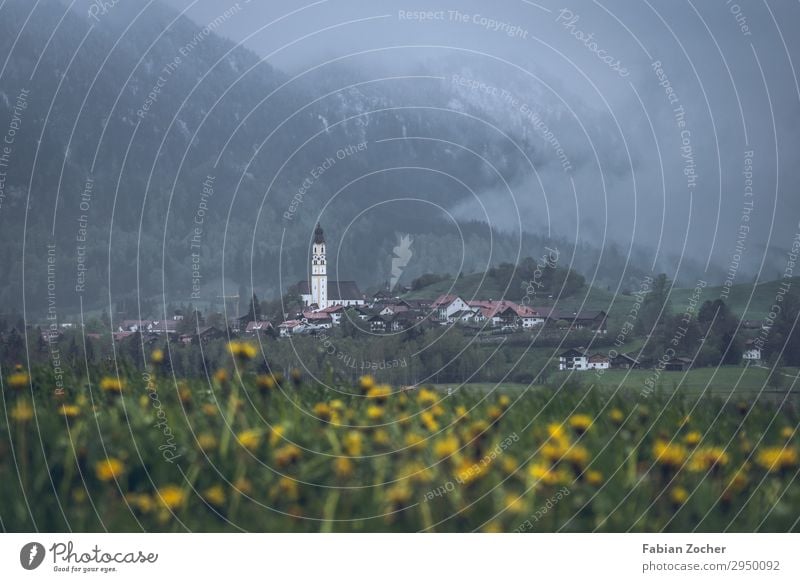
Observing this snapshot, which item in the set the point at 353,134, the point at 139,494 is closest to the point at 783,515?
the point at 139,494

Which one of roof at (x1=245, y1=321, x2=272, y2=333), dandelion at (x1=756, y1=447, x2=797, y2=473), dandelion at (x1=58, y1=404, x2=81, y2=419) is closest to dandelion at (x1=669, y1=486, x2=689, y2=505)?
dandelion at (x1=756, y1=447, x2=797, y2=473)

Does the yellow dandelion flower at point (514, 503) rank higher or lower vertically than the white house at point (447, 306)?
lower

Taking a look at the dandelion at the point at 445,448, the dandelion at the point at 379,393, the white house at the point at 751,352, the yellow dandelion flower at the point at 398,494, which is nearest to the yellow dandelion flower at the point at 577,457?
the dandelion at the point at 445,448

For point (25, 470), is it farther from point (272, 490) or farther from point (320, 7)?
point (320, 7)

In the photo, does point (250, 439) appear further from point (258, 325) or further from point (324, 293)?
point (324, 293)

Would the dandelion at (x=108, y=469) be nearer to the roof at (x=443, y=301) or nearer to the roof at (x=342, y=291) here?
the roof at (x=342, y=291)

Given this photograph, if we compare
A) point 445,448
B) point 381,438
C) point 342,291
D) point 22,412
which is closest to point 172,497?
point 381,438
